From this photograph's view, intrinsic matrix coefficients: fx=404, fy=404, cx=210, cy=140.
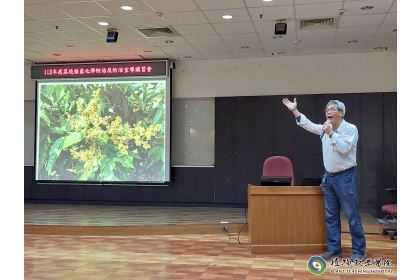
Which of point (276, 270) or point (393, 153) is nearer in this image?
point (276, 270)

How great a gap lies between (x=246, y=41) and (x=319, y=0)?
2191mm

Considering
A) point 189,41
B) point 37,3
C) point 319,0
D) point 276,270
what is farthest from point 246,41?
point 276,270

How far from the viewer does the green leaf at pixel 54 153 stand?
943cm

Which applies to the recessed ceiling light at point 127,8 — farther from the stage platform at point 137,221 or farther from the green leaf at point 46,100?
the green leaf at point 46,100

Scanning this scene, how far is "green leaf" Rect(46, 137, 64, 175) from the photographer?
9430 millimetres

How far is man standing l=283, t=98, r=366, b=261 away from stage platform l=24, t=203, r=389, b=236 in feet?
6.67

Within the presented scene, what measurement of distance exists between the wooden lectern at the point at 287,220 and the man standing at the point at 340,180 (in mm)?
279

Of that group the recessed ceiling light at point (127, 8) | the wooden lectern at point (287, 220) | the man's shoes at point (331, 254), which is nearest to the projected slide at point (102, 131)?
the recessed ceiling light at point (127, 8)

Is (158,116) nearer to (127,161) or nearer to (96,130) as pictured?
(127,161)

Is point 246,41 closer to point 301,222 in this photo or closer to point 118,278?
point 301,222

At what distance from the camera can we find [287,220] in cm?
456

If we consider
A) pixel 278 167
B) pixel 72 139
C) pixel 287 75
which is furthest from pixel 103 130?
pixel 278 167

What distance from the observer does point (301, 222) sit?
455 cm

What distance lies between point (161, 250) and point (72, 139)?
5.34 m
